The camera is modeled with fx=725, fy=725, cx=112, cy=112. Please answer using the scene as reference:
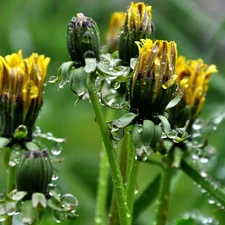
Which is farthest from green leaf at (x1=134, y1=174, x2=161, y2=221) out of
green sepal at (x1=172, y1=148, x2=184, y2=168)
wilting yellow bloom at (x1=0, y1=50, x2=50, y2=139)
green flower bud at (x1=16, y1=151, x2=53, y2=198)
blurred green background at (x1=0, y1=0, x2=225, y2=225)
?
green flower bud at (x1=16, y1=151, x2=53, y2=198)

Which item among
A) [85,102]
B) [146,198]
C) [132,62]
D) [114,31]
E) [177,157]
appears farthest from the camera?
[85,102]

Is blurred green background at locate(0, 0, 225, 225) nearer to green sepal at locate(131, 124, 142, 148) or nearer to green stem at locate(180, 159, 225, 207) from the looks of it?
green stem at locate(180, 159, 225, 207)

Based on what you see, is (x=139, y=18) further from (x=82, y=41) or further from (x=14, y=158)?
(x=14, y=158)

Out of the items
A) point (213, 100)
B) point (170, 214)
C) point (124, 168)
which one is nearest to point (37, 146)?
point (124, 168)

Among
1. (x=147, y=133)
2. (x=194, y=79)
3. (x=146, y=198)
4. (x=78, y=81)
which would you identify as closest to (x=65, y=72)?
(x=78, y=81)

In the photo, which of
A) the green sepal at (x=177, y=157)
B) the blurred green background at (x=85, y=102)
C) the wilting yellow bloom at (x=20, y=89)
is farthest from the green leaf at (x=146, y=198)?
the wilting yellow bloom at (x=20, y=89)
